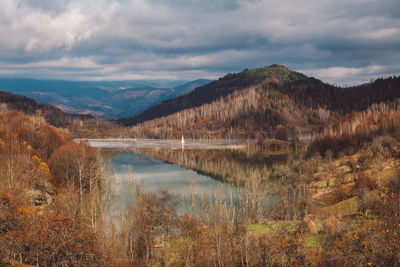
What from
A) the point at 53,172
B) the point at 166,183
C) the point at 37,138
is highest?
the point at 37,138

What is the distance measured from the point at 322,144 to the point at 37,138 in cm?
9484

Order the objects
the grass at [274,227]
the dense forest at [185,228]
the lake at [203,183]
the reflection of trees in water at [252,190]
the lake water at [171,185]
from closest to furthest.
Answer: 1. the dense forest at [185,228]
2. the grass at [274,227]
3. the reflection of trees in water at [252,190]
4. the lake at [203,183]
5. the lake water at [171,185]

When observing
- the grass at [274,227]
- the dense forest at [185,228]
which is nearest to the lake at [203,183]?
the dense forest at [185,228]

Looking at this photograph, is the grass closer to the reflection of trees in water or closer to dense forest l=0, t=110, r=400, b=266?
dense forest l=0, t=110, r=400, b=266

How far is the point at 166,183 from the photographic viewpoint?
244 feet

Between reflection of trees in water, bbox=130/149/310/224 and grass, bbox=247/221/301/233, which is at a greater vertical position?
grass, bbox=247/221/301/233

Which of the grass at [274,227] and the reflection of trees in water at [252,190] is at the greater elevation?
the grass at [274,227]

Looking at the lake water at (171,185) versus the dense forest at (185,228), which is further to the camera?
the lake water at (171,185)

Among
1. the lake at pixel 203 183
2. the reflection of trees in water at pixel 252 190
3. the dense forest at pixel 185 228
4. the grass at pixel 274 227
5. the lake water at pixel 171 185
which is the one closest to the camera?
the dense forest at pixel 185 228

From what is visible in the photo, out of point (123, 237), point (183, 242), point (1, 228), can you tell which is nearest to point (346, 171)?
point (183, 242)

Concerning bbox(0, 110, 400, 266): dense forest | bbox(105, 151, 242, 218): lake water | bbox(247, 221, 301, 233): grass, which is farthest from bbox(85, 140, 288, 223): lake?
bbox(247, 221, 301, 233): grass

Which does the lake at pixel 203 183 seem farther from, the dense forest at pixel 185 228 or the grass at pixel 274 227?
the grass at pixel 274 227

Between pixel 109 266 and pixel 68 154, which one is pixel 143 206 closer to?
pixel 109 266

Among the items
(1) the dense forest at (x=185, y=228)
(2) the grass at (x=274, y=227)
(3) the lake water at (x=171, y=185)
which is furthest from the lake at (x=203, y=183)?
(2) the grass at (x=274, y=227)
